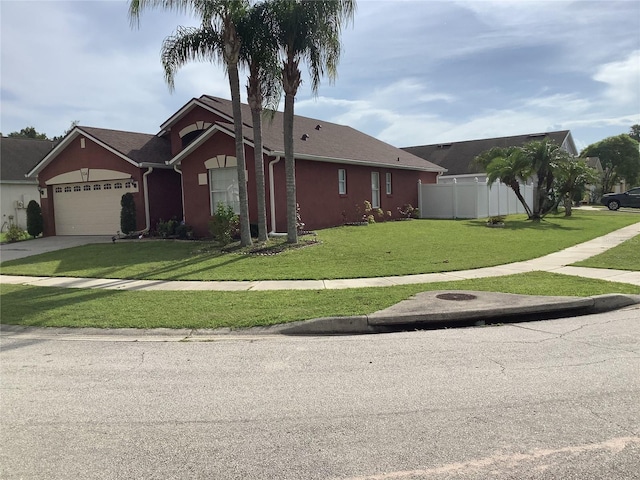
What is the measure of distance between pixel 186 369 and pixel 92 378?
101 cm

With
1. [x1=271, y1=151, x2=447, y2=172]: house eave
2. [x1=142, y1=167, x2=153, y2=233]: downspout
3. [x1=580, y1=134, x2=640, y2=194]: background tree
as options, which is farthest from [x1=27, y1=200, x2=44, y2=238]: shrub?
[x1=580, y1=134, x2=640, y2=194]: background tree

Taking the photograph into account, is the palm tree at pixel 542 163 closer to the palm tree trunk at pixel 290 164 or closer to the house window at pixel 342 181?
the house window at pixel 342 181

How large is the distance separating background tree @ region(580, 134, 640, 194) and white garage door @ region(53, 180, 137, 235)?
48.4m

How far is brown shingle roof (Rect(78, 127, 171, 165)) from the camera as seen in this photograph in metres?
22.0

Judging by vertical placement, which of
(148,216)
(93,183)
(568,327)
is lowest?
(568,327)

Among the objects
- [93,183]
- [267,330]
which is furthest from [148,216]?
[267,330]

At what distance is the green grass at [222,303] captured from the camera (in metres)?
8.01

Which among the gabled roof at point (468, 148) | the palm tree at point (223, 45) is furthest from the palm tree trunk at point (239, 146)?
the gabled roof at point (468, 148)

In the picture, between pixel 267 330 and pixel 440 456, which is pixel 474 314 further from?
pixel 440 456

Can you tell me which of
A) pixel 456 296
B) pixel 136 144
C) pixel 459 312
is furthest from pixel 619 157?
pixel 459 312

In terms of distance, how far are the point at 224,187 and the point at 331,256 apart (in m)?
7.70

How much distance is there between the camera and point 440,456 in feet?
11.5

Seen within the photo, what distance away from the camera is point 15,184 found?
33.5 metres

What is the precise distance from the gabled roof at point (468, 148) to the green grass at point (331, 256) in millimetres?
23941
